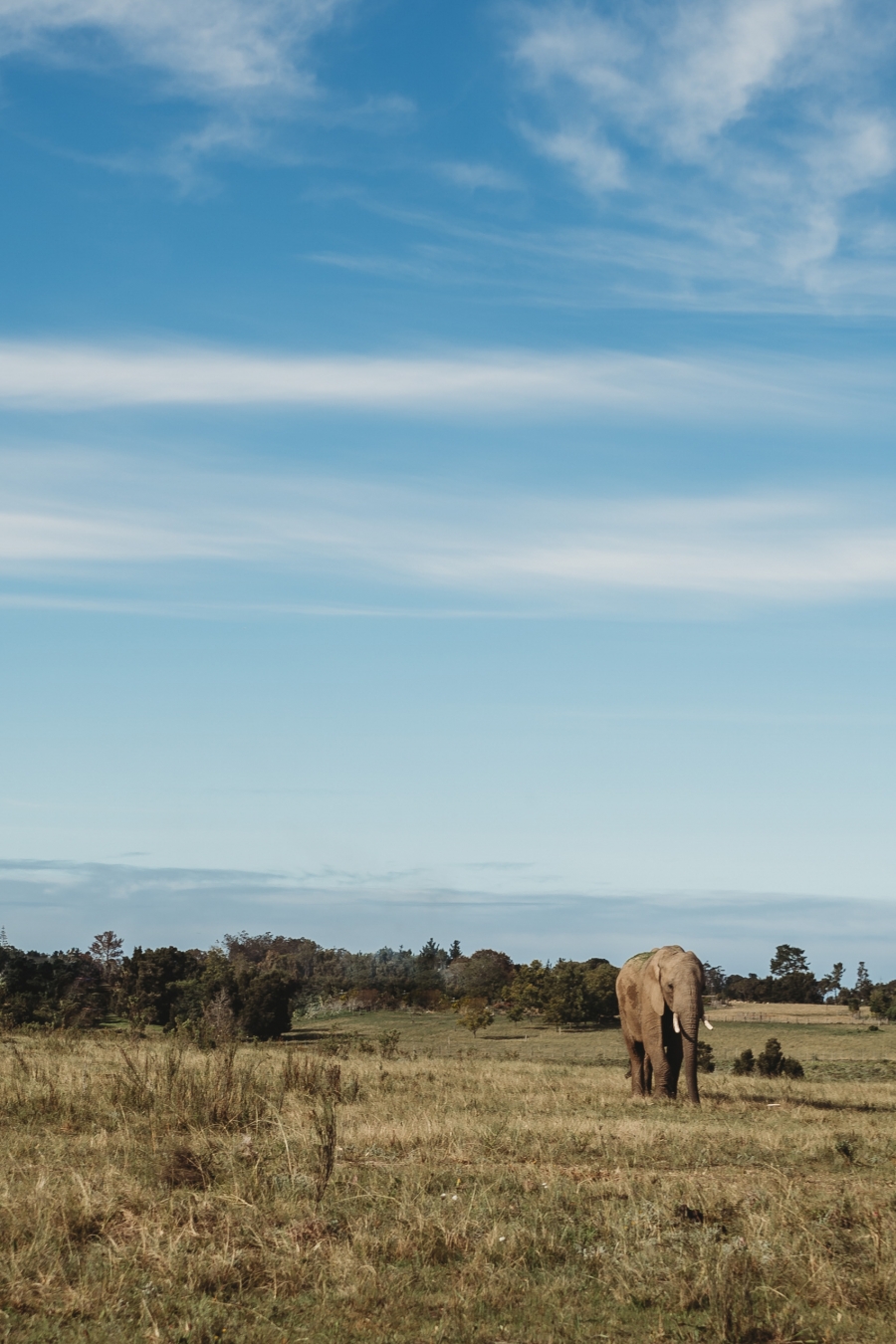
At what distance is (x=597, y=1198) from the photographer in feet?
40.6

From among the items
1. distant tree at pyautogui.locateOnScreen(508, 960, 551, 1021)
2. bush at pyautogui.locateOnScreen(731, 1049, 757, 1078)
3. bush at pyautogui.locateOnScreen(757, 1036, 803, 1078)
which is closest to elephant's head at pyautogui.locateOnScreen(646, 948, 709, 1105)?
bush at pyautogui.locateOnScreen(757, 1036, 803, 1078)

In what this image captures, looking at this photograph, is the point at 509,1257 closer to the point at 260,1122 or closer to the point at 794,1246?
the point at 794,1246

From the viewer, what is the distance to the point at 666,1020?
25078 millimetres

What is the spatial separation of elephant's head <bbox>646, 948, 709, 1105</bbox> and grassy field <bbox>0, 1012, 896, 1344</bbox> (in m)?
3.71

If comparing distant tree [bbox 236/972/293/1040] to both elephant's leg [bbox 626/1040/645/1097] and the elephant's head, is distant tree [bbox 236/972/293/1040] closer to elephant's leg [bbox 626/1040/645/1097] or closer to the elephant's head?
elephant's leg [bbox 626/1040/645/1097]

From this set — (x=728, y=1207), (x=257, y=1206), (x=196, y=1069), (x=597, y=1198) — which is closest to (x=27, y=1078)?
(x=196, y=1069)

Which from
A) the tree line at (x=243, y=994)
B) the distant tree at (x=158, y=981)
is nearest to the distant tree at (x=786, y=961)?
the tree line at (x=243, y=994)

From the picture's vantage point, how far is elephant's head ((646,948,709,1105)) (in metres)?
23.7

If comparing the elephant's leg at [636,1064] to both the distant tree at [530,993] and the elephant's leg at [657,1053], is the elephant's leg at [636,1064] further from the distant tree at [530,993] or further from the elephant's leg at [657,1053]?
the distant tree at [530,993]

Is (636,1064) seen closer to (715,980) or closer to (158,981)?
(158,981)

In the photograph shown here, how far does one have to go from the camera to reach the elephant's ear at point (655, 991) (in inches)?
987

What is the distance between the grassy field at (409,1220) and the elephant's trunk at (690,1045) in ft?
11.3

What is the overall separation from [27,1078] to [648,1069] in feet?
44.7

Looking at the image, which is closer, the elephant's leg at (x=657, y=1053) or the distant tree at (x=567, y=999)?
the elephant's leg at (x=657, y=1053)
